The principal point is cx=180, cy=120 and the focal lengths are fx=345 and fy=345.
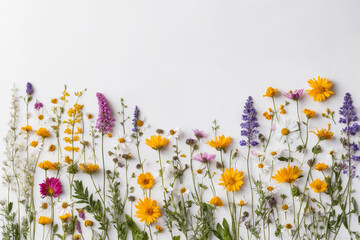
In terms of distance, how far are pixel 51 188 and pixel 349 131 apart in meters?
1.30

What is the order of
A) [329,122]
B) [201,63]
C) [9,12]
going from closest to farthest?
[329,122], [201,63], [9,12]

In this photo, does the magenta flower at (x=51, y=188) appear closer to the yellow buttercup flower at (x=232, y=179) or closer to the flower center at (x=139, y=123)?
the flower center at (x=139, y=123)

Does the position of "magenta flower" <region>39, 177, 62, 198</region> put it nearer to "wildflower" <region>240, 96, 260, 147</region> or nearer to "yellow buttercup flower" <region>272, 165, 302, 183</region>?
"wildflower" <region>240, 96, 260, 147</region>

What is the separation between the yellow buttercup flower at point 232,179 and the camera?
1.39 meters

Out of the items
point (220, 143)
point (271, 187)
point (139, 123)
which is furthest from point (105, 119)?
point (271, 187)

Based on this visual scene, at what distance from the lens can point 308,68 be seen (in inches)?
54.4

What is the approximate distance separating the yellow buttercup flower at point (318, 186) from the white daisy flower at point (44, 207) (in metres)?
1.16

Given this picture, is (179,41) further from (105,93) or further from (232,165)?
(232,165)

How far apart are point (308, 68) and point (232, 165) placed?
1.63 ft

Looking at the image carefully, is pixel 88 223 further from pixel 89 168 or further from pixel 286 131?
pixel 286 131

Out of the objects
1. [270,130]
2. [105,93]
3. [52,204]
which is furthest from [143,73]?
[52,204]

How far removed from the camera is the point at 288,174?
135 centimetres

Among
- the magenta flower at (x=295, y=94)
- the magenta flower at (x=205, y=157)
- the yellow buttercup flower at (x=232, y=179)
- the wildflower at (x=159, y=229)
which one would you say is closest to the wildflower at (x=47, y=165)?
the wildflower at (x=159, y=229)

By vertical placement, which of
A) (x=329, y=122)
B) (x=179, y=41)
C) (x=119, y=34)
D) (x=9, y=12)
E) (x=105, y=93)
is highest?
(x=9, y=12)
